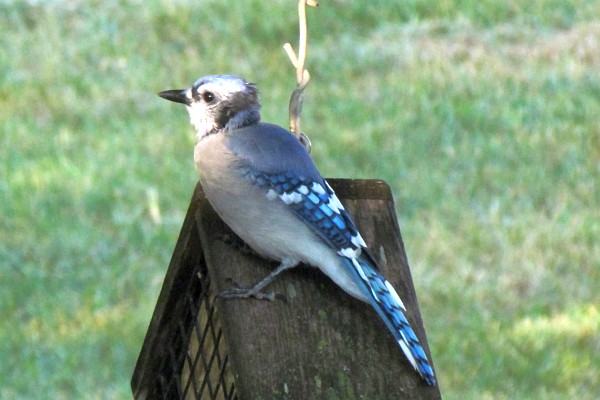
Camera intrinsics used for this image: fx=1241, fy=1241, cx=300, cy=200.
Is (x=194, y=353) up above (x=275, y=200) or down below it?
below

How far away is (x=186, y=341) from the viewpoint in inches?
84.4

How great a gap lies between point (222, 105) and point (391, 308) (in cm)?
50

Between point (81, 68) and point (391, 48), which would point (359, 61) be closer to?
point (391, 48)

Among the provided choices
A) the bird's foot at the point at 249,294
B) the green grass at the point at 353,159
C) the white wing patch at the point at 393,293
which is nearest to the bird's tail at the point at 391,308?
the white wing patch at the point at 393,293

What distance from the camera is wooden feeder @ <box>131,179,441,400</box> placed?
5.32 feet

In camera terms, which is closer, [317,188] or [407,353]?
[407,353]

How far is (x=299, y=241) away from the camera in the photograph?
71.6 inches

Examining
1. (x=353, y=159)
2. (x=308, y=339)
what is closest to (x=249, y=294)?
(x=308, y=339)

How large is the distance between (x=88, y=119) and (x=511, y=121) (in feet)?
6.41

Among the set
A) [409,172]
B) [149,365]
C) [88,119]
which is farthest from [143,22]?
[149,365]

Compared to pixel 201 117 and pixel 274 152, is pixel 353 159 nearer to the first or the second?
pixel 201 117

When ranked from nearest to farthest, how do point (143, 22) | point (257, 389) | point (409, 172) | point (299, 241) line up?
point (257, 389) → point (299, 241) → point (409, 172) → point (143, 22)

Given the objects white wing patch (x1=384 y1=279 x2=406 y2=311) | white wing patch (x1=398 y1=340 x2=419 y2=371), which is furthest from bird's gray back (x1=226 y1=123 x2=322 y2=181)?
white wing patch (x1=398 y1=340 x2=419 y2=371)

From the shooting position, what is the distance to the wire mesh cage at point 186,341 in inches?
77.6
